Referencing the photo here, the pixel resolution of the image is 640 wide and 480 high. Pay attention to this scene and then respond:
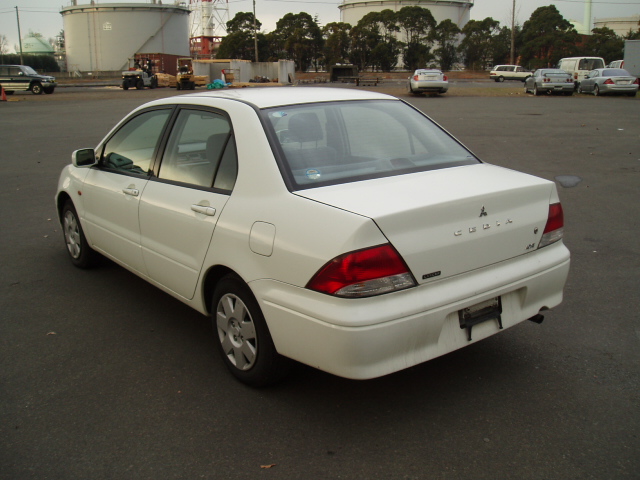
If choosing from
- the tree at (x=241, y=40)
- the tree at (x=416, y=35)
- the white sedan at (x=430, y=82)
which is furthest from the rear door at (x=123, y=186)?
the tree at (x=241, y=40)

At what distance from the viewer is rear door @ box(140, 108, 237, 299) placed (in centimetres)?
382

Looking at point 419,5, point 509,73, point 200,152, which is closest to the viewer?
point 200,152

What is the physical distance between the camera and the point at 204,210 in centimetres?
381

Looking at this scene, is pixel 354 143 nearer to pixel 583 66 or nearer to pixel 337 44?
pixel 583 66

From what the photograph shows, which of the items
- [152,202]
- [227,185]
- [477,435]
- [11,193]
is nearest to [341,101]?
[227,185]

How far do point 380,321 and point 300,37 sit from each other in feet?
258

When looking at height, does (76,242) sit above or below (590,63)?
below

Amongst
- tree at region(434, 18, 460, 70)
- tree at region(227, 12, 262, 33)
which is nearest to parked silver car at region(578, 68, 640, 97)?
tree at region(434, 18, 460, 70)

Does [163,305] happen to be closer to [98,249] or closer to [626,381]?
[98,249]

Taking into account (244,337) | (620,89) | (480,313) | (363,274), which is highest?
(620,89)

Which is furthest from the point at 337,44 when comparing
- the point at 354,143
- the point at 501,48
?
the point at 354,143

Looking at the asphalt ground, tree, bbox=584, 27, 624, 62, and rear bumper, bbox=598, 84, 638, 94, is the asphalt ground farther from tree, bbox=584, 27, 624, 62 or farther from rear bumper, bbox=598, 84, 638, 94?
tree, bbox=584, 27, 624, 62

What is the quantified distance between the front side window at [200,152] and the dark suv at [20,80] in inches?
1634

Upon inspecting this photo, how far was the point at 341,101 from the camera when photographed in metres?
4.25
